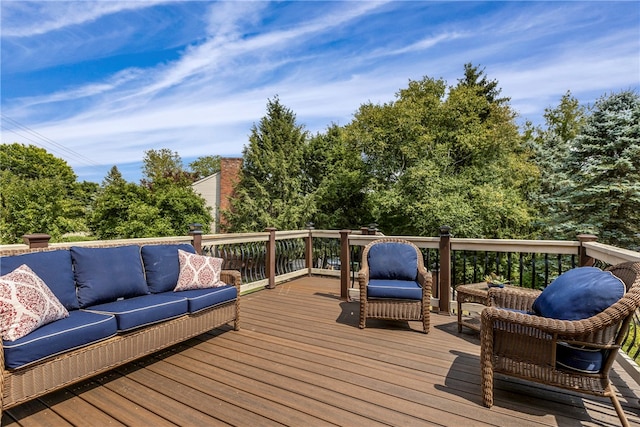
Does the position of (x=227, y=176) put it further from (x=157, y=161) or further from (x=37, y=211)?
(x=157, y=161)

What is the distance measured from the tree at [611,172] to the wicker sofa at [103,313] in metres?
11.1

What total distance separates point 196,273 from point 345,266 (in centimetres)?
224

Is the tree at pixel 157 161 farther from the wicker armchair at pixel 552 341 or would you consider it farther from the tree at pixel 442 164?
the wicker armchair at pixel 552 341

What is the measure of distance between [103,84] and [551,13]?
13.5m

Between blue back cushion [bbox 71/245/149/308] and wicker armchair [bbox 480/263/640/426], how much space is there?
299cm

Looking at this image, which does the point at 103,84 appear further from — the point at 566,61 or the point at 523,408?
the point at 566,61

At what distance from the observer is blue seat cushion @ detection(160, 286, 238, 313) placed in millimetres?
3016

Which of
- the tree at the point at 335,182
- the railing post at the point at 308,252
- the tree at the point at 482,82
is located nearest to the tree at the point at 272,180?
the tree at the point at 335,182

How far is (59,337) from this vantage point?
6.75ft

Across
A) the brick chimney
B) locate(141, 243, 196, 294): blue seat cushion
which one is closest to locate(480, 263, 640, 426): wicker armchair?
locate(141, 243, 196, 294): blue seat cushion

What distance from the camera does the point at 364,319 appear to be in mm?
3561

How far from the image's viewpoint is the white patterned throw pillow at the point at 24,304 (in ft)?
6.38

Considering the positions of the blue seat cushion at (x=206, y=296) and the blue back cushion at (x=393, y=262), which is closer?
the blue seat cushion at (x=206, y=296)

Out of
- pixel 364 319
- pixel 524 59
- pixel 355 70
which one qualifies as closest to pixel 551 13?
pixel 524 59
